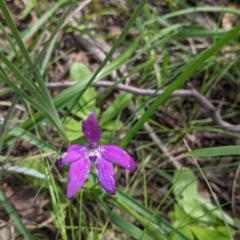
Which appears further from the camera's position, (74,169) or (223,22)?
(223,22)

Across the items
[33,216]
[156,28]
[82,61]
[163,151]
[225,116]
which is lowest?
[33,216]

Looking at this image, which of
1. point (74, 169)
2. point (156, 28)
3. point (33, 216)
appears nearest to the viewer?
point (74, 169)

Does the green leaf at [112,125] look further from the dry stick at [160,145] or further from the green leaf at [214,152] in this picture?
the green leaf at [214,152]

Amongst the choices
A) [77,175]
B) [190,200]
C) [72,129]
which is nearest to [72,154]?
[77,175]

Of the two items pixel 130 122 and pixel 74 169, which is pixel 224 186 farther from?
pixel 74 169

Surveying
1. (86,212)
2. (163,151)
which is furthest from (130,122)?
(86,212)

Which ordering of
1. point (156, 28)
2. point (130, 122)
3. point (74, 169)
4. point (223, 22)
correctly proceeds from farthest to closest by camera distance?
1. point (223, 22)
2. point (156, 28)
3. point (130, 122)
4. point (74, 169)

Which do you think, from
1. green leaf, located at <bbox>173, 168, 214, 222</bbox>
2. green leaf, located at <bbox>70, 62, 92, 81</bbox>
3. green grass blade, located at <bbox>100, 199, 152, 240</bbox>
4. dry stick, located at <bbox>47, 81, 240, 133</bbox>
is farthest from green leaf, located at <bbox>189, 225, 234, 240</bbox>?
green leaf, located at <bbox>70, 62, 92, 81</bbox>
